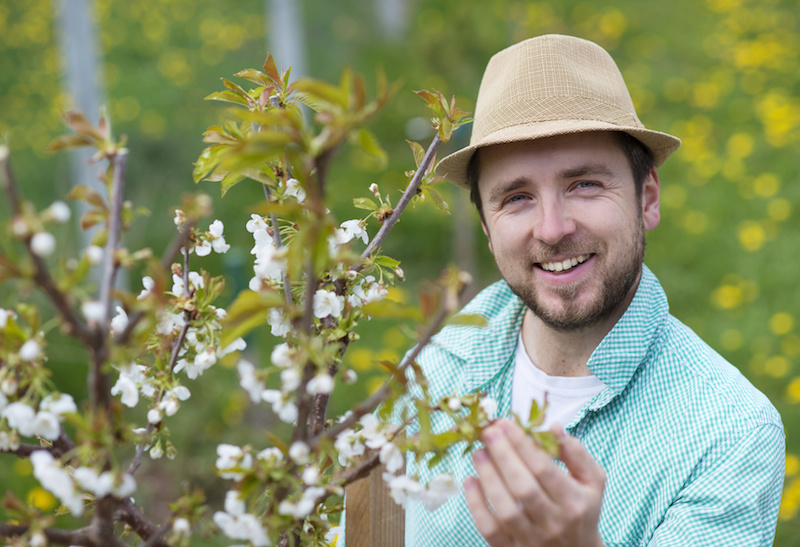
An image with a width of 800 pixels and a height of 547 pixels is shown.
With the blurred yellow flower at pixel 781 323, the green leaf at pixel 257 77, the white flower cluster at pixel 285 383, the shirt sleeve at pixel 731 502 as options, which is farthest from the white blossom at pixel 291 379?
the blurred yellow flower at pixel 781 323

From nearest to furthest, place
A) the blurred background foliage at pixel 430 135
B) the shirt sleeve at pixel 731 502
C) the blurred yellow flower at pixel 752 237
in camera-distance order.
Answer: the shirt sleeve at pixel 731 502 < the blurred background foliage at pixel 430 135 < the blurred yellow flower at pixel 752 237

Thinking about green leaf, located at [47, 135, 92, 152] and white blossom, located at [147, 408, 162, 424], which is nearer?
green leaf, located at [47, 135, 92, 152]

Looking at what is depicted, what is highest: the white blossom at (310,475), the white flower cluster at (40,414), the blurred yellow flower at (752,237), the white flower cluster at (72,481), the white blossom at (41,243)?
the white blossom at (41,243)

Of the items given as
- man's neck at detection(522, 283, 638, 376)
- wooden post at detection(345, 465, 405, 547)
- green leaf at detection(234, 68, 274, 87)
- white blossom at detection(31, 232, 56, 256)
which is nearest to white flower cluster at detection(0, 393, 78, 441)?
white blossom at detection(31, 232, 56, 256)

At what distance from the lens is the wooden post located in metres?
1.27

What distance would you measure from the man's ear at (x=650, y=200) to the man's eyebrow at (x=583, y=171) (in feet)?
0.65

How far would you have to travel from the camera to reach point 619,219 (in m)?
1.43

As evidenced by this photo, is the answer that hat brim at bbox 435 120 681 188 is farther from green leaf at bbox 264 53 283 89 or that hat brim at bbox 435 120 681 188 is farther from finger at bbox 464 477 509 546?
finger at bbox 464 477 509 546

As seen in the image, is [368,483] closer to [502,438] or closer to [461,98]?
[502,438]

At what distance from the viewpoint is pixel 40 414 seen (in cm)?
70

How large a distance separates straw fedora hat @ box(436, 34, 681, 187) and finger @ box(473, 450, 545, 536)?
2.35ft

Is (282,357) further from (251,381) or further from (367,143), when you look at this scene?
(367,143)

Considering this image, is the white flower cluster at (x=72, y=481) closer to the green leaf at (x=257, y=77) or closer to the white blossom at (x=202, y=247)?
the white blossom at (x=202, y=247)

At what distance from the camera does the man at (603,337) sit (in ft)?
4.21
